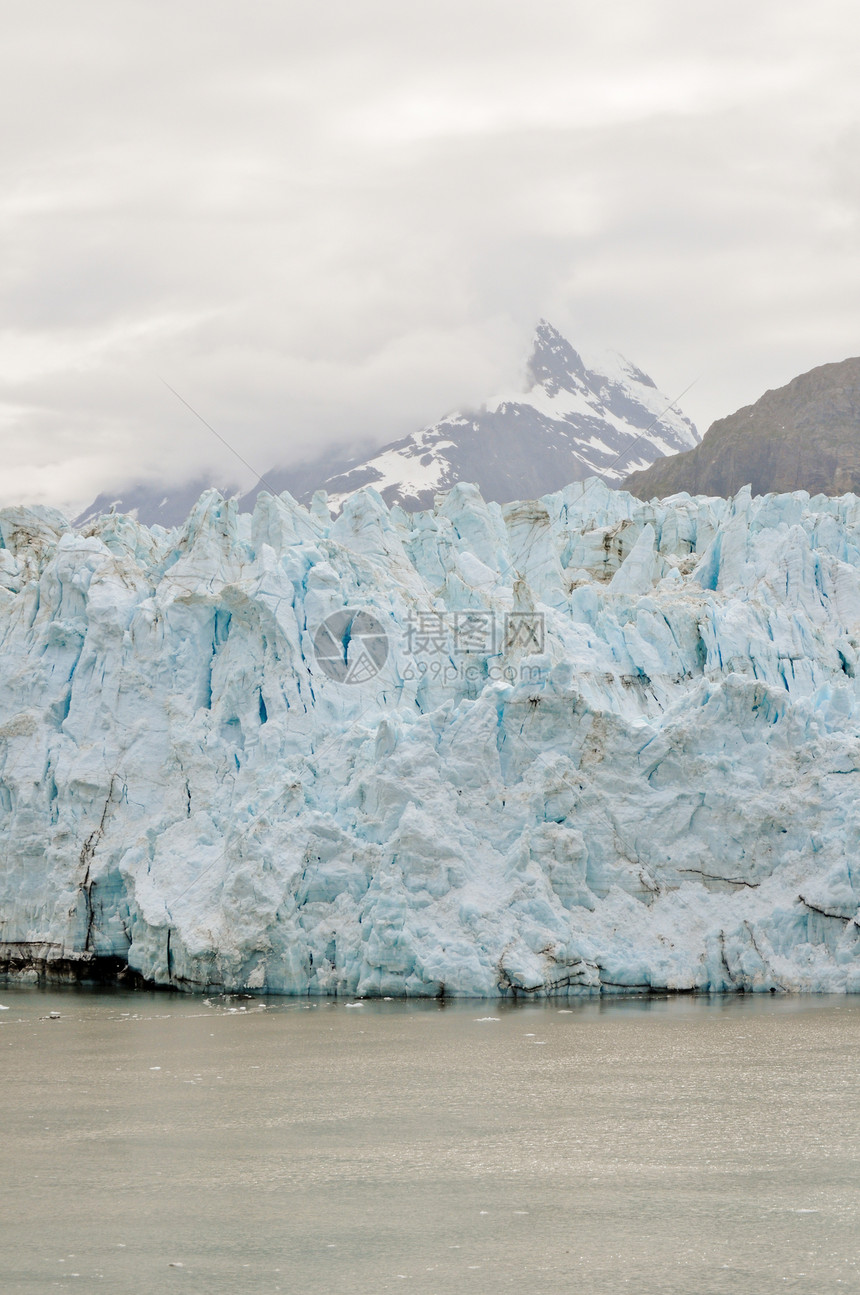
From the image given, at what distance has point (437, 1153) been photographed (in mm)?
8633

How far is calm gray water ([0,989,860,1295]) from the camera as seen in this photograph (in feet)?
21.4

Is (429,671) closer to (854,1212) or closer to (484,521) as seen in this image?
(484,521)

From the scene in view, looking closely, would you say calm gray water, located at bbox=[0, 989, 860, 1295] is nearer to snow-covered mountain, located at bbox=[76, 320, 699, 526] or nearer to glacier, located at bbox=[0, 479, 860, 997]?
glacier, located at bbox=[0, 479, 860, 997]

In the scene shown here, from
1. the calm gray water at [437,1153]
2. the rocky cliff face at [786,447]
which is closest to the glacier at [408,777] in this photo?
the calm gray water at [437,1153]

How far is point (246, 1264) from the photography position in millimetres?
6566

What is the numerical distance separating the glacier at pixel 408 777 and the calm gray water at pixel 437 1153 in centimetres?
151

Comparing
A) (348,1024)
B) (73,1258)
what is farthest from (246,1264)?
(348,1024)

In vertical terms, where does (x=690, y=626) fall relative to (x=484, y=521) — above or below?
below

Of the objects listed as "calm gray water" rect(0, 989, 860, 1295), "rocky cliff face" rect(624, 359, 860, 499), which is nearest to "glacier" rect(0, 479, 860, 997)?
"calm gray water" rect(0, 989, 860, 1295)

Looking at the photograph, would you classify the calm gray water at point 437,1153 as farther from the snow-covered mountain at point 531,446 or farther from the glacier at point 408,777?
the snow-covered mountain at point 531,446

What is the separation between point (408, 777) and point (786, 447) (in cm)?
3552

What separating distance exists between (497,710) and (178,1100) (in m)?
7.69

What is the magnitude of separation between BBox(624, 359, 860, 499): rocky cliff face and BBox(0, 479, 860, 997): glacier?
24.8m

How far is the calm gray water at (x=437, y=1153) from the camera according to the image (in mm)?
6527
